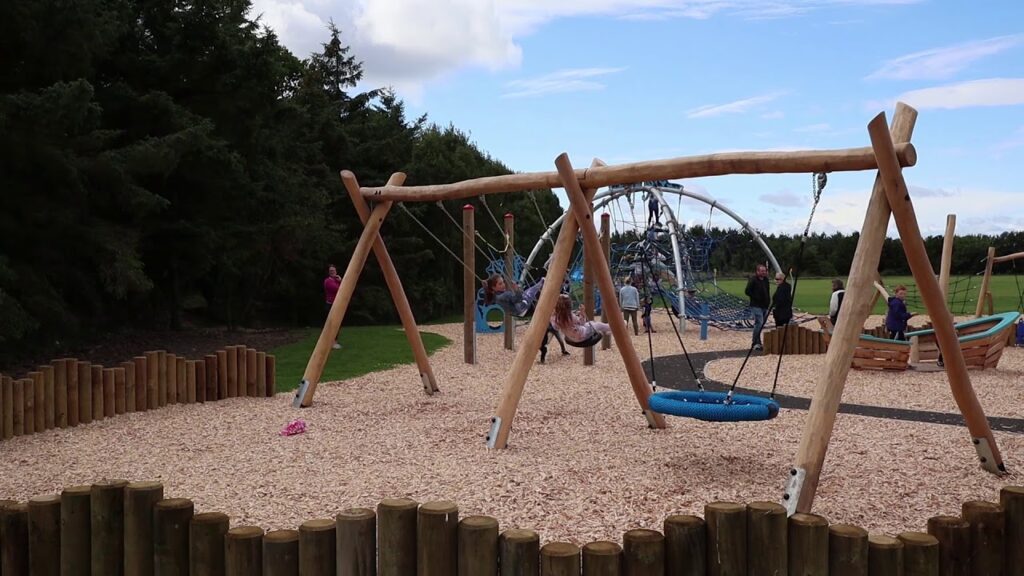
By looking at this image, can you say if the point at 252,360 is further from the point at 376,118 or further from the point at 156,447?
the point at 376,118

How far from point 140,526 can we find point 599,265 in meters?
4.36

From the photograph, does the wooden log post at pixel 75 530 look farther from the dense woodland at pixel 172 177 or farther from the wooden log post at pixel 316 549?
the dense woodland at pixel 172 177

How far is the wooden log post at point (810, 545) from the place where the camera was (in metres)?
3.04

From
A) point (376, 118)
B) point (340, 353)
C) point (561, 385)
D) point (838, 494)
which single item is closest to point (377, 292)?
point (376, 118)

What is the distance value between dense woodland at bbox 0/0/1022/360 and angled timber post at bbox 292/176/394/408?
94.3 inches

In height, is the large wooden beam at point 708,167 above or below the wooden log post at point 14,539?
above

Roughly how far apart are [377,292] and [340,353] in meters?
11.0

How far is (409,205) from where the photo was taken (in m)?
27.6

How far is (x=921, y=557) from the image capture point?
120 inches

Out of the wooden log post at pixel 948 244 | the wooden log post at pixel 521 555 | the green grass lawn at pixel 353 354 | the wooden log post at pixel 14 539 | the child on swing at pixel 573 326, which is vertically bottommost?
the green grass lawn at pixel 353 354

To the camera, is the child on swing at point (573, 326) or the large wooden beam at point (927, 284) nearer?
the large wooden beam at point (927, 284)

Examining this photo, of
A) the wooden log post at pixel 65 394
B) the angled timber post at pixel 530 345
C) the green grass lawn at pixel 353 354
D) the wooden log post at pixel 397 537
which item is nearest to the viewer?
the wooden log post at pixel 397 537

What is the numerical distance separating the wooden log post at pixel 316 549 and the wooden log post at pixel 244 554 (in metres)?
0.19

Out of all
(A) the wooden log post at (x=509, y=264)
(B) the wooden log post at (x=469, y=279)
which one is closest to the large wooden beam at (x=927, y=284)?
(A) the wooden log post at (x=509, y=264)
